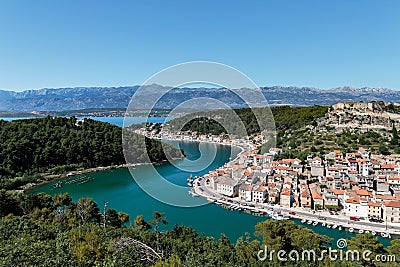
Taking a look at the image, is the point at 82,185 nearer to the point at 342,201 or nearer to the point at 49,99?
the point at 342,201

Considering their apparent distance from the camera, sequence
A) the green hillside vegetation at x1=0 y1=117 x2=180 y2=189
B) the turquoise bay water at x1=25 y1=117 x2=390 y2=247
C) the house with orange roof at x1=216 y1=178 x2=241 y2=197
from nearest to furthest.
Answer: the turquoise bay water at x1=25 y1=117 x2=390 y2=247 < the house with orange roof at x1=216 y1=178 x2=241 y2=197 < the green hillside vegetation at x1=0 y1=117 x2=180 y2=189

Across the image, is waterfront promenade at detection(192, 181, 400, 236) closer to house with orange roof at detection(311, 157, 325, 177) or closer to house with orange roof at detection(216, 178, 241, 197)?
house with orange roof at detection(216, 178, 241, 197)

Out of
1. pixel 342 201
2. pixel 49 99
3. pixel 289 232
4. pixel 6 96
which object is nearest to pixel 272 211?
pixel 342 201

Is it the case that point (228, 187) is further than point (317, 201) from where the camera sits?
Yes

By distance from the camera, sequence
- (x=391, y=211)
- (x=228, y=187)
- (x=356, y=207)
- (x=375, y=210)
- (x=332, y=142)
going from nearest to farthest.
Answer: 1. (x=391, y=211)
2. (x=375, y=210)
3. (x=356, y=207)
4. (x=228, y=187)
5. (x=332, y=142)

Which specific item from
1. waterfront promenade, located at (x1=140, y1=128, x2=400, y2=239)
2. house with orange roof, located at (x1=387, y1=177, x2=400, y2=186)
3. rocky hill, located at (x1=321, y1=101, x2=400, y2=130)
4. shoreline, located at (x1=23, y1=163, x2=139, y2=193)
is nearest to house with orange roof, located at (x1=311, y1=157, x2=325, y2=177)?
house with orange roof, located at (x1=387, y1=177, x2=400, y2=186)

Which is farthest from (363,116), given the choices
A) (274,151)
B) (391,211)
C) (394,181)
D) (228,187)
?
(228,187)

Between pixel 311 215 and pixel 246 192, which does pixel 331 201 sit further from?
pixel 246 192
